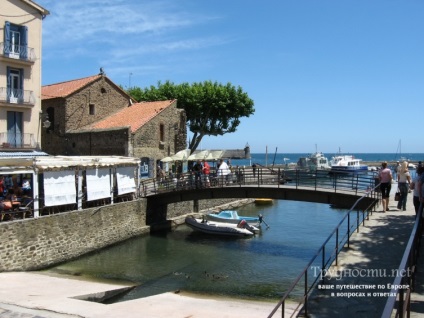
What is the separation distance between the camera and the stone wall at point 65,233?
17266mm

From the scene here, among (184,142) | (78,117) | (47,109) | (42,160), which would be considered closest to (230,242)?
(42,160)

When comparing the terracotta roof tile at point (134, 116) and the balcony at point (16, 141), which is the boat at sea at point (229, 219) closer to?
the terracotta roof tile at point (134, 116)

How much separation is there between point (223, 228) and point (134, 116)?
14.9m

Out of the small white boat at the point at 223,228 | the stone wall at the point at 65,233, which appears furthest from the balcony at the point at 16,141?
the small white boat at the point at 223,228

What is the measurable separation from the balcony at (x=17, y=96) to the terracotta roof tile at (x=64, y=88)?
669 cm

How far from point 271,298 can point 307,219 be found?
19200 mm

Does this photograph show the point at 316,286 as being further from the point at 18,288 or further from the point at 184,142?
the point at 184,142

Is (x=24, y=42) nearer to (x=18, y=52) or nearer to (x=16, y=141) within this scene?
(x=18, y=52)

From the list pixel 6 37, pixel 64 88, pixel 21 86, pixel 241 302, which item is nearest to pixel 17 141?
pixel 21 86

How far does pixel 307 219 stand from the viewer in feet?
109

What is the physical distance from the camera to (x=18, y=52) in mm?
27359

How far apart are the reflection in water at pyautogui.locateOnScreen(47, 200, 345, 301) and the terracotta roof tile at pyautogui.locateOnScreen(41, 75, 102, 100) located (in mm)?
16608

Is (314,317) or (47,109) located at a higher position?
(47,109)

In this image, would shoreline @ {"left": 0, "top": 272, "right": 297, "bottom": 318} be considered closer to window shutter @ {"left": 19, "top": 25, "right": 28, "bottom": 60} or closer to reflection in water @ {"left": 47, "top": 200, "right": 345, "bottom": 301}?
reflection in water @ {"left": 47, "top": 200, "right": 345, "bottom": 301}
